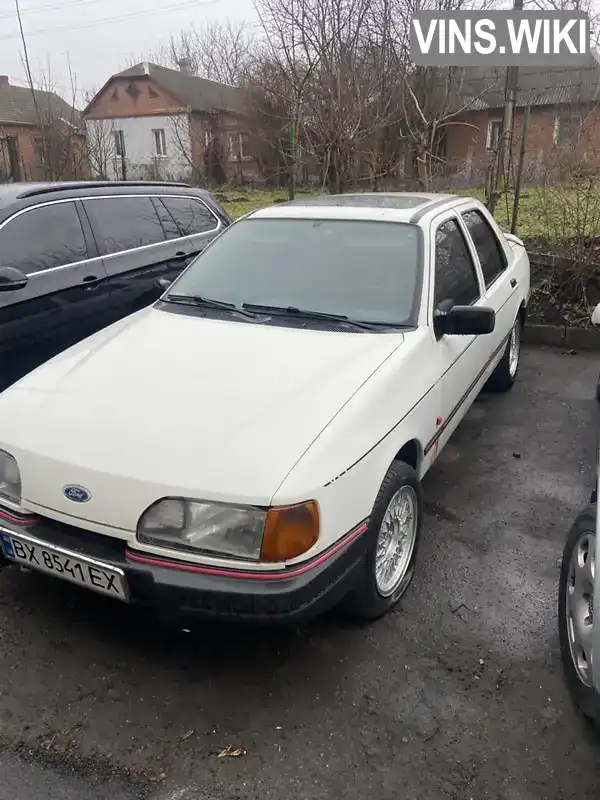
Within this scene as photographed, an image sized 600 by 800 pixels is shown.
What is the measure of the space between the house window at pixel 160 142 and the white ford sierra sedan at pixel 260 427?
38.0 m

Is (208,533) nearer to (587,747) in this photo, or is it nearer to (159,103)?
(587,747)

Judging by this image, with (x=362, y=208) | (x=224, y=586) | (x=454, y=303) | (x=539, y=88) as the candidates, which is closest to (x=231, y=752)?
(x=224, y=586)

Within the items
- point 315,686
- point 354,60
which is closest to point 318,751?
point 315,686

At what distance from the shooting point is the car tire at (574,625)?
226 cm

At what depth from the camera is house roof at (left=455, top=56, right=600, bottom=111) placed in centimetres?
973

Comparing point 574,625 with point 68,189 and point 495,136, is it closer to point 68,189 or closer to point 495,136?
point 68,189

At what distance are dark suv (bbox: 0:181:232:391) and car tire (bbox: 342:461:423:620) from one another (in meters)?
2.12

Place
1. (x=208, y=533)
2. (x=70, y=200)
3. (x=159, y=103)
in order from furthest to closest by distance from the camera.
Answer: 1. (x=159, y=103)
2. (x=70, y=200)
3. (x=208, y=533)

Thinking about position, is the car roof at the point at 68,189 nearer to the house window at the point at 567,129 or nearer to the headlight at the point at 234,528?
the headlight at the point at 234,528

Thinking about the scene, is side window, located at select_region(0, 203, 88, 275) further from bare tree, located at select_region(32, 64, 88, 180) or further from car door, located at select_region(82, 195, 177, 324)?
bare tree, located at select_region(32, 64, 88, 180)

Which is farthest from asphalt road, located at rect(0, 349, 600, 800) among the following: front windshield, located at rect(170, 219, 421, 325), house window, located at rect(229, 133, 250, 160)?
house window, located at rect(229, 133, 250, 160)

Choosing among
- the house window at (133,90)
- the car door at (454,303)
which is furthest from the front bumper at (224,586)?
the house window at (133,90)

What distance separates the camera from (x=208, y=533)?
2.26 meters

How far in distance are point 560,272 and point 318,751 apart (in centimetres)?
640
